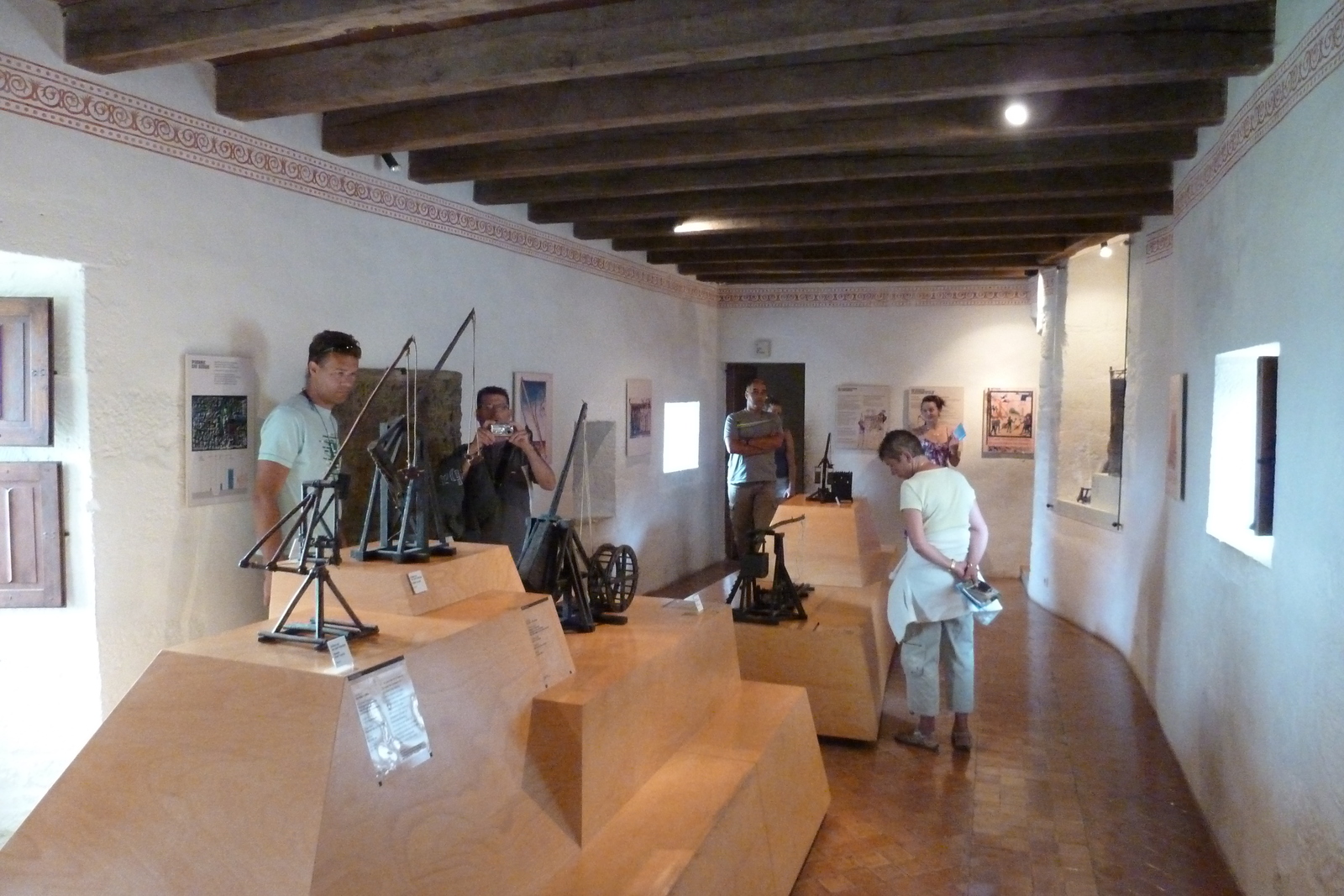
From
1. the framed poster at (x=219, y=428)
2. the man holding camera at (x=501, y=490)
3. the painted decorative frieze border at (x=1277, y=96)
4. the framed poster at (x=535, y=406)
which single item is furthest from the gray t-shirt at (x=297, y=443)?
the painted decorative frieze border at (x=1277, y=96)

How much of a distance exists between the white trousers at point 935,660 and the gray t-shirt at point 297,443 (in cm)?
280

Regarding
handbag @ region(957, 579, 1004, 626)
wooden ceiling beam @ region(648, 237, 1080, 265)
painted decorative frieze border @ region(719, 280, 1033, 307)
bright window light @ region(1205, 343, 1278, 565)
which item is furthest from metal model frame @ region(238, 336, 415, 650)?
painted decorative frieze border @ region(719, 280, 1033, 307)

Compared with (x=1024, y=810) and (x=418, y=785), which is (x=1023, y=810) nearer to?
(x=1024, y=810)

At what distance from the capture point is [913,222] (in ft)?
19.0

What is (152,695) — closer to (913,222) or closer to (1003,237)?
(913,222)

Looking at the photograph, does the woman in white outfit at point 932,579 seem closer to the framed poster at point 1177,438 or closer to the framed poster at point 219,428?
the framed poster at point 1177,438

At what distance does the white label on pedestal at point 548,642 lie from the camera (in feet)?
8.32

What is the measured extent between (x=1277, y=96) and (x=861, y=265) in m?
4.86

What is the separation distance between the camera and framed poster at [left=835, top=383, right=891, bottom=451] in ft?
30.7

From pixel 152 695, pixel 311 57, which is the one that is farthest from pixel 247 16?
pixel 152 695

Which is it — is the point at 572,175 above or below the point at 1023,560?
above

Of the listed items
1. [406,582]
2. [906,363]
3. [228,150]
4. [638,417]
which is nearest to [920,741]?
[406,582]

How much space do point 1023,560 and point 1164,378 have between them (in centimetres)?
414

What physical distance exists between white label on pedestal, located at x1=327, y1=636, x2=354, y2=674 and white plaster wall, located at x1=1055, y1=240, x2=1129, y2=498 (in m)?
6.81
